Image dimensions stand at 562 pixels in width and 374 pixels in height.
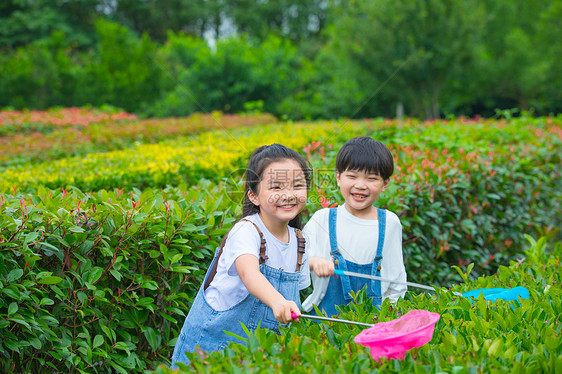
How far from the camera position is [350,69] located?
59.0 feet

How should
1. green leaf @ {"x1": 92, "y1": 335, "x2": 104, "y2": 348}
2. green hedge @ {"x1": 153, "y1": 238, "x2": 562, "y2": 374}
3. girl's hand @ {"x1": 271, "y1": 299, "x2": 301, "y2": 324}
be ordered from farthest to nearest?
green leaf @ {"x1": 92, "y1": 335, "x2": 104, "y2": 348} < girl's hand @ {"x1": 271, "y1": 299, "x2": 301, "y2": 324} < green hedge @ {"x1": 153, "y1": 238, "x2": 562, "y2": 374}

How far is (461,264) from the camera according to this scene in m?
4.30

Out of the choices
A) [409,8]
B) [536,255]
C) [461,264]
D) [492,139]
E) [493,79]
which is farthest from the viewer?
[493,79]

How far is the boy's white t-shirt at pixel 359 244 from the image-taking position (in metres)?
2.71

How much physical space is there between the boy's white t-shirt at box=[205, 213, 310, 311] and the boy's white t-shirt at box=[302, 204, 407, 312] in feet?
1.12

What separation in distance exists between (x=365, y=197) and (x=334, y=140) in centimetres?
328

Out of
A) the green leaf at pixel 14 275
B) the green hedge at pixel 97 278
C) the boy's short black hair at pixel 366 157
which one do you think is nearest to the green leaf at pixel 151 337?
the green hedge at pixel 97 278

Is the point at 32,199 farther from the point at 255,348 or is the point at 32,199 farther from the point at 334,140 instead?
the point at 334,140

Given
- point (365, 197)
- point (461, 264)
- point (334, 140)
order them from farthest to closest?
point (334, 140), point (461, 264), point (365, 197)

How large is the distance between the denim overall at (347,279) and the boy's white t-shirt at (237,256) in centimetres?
40

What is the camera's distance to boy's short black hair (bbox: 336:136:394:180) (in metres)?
2.67

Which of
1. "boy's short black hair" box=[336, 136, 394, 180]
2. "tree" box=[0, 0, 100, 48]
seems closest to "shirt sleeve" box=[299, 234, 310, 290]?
"boy's short black hair" box=[336, 136, 394, 180]

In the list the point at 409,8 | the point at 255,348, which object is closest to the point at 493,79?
the point at 409,8

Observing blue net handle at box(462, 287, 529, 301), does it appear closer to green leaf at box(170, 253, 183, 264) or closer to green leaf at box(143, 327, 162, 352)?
green leaf at box(170, 253, 183, 264)
